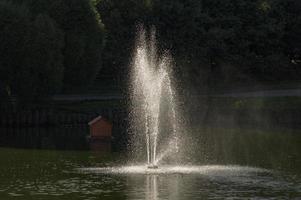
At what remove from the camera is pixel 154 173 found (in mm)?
39125

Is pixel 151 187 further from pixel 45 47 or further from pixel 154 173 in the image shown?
pixel 45 47

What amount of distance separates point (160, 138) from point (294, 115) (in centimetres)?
1707

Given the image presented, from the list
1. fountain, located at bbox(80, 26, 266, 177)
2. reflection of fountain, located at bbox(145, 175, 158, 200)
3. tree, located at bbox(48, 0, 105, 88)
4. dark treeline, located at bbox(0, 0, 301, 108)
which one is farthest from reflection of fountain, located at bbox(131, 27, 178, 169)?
reflection of fountain, located at bbox(145, 175, 158, 200)

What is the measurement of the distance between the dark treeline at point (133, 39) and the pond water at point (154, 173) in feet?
63.9

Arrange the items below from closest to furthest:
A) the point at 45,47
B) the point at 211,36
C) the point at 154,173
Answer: the point at 154,173
the point at 45,47
the point at 211,36

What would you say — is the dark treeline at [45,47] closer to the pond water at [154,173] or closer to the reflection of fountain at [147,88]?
the reflection of fountain at [147,88]

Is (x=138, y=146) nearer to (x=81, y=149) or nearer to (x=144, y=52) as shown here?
(x=81, y=149)

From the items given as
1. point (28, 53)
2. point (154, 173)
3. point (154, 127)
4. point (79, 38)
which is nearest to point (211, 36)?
point (79, 38)

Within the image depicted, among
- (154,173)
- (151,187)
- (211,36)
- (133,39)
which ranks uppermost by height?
(211,36)

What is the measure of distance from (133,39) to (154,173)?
5626cm

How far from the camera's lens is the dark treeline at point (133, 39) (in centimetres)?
7525

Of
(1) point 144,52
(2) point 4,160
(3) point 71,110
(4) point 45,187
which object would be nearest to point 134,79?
(1) point 144,52

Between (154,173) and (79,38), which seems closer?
(154,173)

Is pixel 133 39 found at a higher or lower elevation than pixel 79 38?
higher
